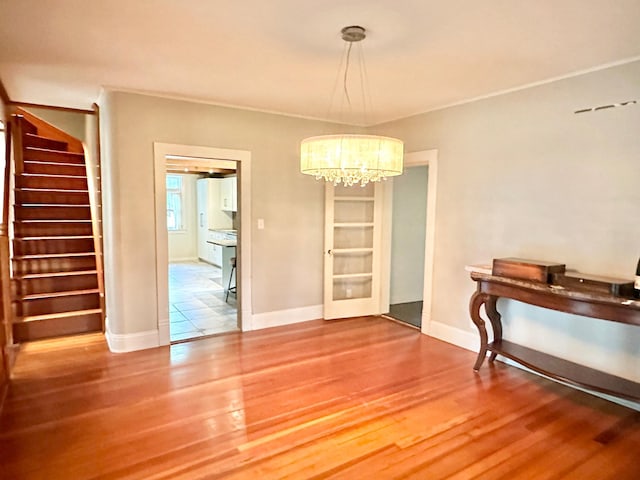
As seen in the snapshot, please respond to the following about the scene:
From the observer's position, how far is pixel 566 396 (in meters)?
3.03

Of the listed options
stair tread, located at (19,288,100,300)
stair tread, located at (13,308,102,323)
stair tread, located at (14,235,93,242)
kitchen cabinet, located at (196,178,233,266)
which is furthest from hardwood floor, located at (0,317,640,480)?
kitchen cabinet, located at (196,178,233,266)

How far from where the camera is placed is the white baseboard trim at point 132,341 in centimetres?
383

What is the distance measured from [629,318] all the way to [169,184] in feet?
31.3

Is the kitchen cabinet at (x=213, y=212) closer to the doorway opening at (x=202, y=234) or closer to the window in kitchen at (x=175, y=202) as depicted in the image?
the doorway opening at (x=202, y=234)

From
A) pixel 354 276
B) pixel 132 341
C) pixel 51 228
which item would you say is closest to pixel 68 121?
pixel 51 228

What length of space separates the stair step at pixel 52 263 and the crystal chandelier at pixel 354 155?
349cm

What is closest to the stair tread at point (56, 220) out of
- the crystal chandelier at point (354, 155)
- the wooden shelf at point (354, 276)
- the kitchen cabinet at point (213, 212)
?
the wooden shelf at point (354, 276)

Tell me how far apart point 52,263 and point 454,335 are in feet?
15.0

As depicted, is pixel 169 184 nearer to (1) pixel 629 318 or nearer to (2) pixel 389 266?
(2) pixel 389 266

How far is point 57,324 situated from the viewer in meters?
4.22

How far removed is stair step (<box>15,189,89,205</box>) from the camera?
4.94 m

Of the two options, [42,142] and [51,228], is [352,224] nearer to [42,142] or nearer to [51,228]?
[51,228]

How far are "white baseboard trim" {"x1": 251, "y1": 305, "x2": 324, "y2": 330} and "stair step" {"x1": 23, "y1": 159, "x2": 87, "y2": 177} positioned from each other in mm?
3305

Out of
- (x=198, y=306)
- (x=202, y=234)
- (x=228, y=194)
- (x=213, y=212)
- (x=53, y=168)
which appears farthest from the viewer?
(x=202, y=234)
